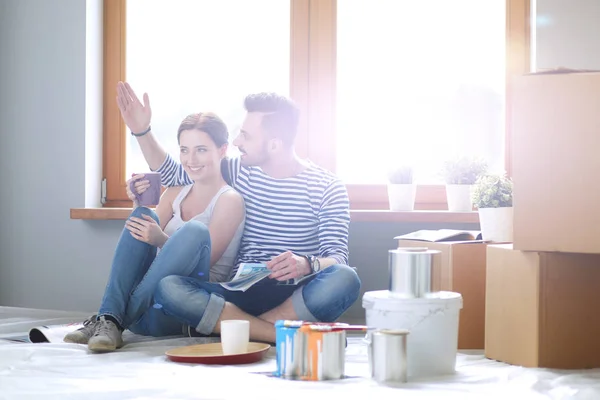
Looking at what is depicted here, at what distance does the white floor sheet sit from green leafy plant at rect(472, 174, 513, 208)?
0.45m

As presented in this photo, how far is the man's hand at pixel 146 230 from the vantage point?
2131mm

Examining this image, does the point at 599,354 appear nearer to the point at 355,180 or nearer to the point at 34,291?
the point at 355,180

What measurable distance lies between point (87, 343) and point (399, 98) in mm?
1367

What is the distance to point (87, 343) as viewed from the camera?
81.2 inches

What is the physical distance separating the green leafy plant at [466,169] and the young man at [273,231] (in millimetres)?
474

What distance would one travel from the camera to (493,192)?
2.23m

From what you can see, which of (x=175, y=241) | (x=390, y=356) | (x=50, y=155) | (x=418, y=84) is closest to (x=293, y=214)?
(x=175, y=241)

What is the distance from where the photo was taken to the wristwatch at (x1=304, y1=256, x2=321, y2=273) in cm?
204

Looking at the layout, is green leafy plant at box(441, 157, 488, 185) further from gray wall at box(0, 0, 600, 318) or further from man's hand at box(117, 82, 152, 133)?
gray wall at box(0, 0, 600, 318)

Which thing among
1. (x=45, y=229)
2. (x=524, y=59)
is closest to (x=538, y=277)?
(x=524, y=59)

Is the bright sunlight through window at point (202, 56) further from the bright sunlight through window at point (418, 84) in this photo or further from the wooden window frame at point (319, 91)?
the bright sunlight through window at point (418, 84)

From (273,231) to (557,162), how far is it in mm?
823

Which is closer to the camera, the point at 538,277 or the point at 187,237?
the point at 538,277

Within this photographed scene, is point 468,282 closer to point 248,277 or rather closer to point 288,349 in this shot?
point 248,277
